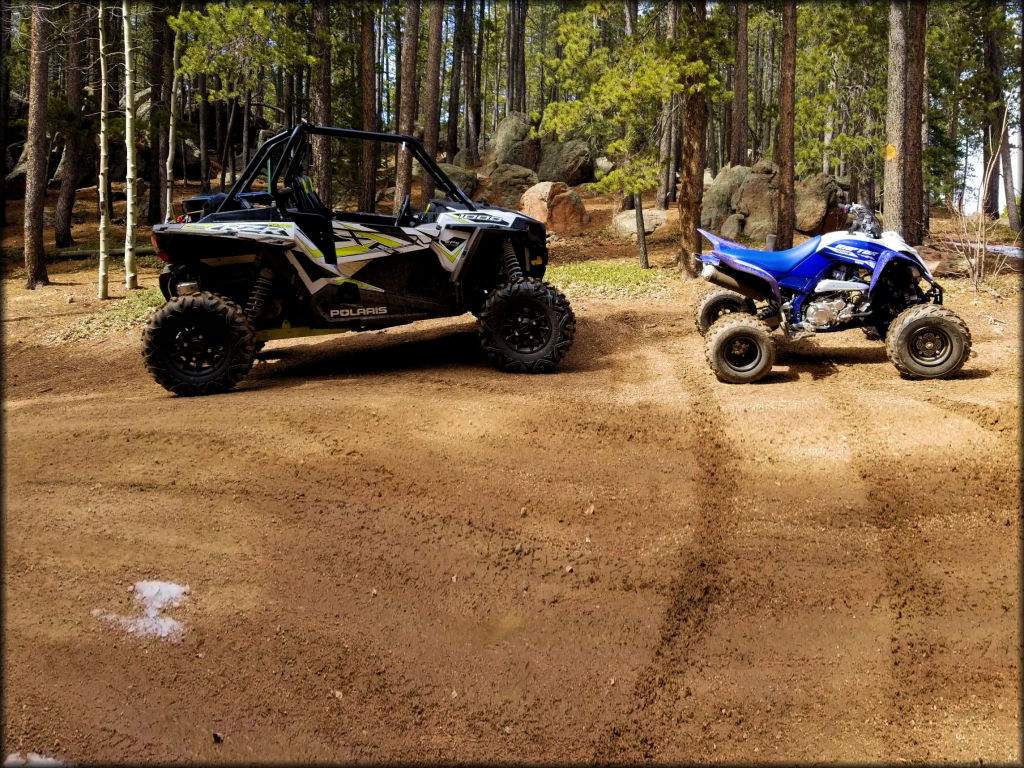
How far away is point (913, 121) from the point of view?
15.2 m

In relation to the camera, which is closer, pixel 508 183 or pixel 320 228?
pixel 320 228

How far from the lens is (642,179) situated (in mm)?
14547

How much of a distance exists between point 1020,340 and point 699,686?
662cm

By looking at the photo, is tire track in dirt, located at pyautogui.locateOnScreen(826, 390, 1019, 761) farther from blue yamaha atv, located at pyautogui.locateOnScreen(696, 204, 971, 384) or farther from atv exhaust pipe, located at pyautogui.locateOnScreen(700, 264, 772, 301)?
atv exhaust pipe, located at pyautogui.locateOnScreen(700, 264, 772, 301)

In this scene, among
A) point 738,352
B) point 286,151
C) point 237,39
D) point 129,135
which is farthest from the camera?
point 237,39

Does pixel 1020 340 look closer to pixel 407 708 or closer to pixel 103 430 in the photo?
pixel 407 708

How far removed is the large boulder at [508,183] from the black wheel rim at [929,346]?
22.2 meters

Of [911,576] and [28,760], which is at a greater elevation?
[911,576]

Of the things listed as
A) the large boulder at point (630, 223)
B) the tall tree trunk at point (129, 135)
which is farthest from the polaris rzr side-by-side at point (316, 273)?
the large boulder at point (630, 223)

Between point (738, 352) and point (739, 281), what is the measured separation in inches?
29.0

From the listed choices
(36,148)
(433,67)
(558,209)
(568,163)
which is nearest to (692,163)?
(433,67)

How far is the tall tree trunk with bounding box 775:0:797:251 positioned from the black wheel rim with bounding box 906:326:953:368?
915cm

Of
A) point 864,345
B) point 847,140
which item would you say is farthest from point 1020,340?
point 847,140

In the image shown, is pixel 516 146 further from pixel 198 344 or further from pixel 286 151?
pixel 198 344
